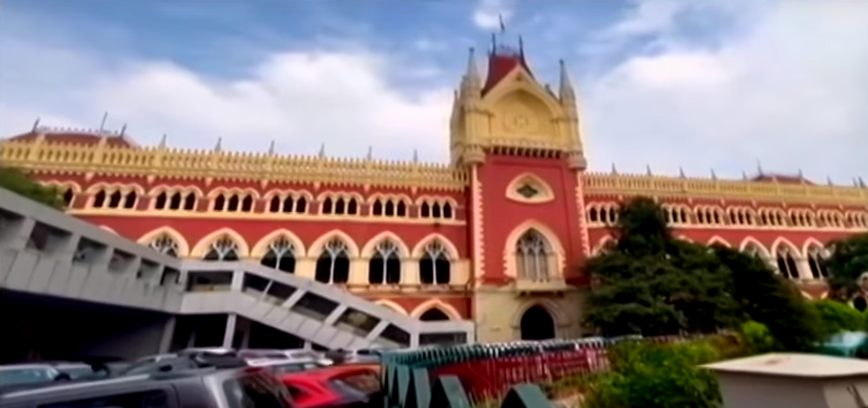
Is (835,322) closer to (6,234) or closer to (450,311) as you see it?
(450,311)

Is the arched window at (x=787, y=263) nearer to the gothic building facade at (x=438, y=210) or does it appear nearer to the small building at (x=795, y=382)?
the gothic building facade at (x=438, y=210)

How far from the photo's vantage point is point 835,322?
1847 cm

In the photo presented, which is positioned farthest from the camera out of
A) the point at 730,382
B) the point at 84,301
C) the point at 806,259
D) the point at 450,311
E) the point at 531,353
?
the point at 806,259

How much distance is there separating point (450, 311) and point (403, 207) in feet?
18.6

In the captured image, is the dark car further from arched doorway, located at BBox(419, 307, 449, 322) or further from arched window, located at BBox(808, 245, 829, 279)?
arched window, located at BBox(808, 245, 829, 279)

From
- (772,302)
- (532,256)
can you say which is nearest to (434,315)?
(532,256)

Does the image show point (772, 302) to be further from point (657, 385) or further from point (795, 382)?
point (795, 382)

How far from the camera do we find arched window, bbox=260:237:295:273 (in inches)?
790

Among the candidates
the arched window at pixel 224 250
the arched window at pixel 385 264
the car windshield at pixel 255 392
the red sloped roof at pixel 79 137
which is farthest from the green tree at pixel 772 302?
the red sloped roof at pixel 79 137

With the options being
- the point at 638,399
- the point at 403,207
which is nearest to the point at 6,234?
the point at 638,399

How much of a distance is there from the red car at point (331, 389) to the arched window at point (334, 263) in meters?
14.6

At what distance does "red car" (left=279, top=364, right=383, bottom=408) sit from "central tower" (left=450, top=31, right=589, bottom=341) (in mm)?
14426

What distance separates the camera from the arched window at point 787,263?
2519 centimetres

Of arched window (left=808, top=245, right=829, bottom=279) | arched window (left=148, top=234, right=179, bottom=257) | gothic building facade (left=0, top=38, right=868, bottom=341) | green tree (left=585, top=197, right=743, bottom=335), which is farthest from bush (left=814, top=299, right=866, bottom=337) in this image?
arched window (left=148, top=234, right=179, bottom=257)
